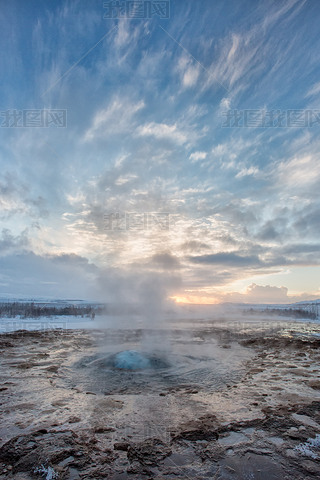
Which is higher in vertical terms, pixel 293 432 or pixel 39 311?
pixel 293 432

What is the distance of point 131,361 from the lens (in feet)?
34.4

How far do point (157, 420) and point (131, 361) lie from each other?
17.0 ft

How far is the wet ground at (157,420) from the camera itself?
387 centimetres

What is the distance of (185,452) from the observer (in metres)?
4.30

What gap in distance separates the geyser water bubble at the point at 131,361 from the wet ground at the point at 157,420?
0.06 meters

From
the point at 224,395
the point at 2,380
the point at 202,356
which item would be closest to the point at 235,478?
the point at 224,395

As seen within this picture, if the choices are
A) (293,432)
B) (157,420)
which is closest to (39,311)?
(157,420)

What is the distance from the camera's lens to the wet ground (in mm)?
3873

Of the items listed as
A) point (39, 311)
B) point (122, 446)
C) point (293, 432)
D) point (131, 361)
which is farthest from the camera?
point (39, 311)

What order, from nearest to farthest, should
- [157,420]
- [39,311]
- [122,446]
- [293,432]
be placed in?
[122,446] < [293,432] < [157,420] < [39,311]

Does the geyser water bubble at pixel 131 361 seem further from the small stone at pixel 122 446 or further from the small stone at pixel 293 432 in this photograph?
the small stone at pixel 293 432

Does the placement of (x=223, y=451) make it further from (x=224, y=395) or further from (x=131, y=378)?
(x=131, y=378)

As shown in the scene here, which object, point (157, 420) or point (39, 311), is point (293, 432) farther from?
point (39, 311)

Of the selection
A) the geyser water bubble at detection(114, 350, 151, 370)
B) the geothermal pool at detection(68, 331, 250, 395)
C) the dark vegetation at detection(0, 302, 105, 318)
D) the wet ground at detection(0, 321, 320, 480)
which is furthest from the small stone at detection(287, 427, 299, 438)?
the dark vegetation at detection(0, 302, 105, 318)
